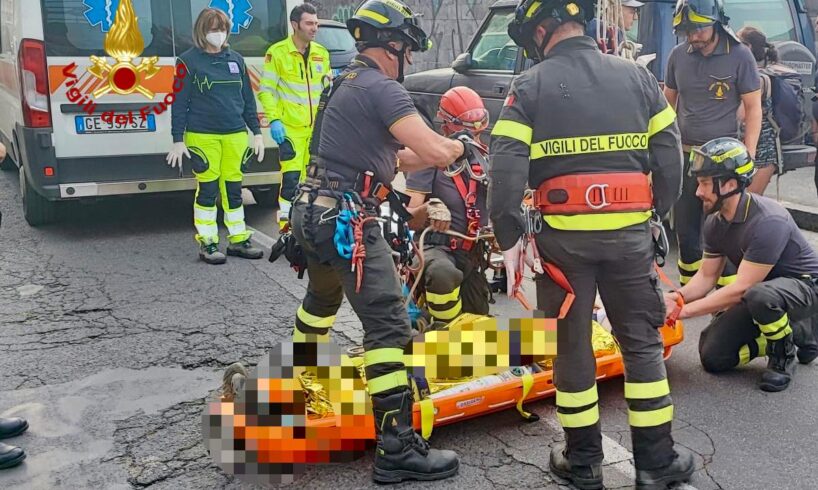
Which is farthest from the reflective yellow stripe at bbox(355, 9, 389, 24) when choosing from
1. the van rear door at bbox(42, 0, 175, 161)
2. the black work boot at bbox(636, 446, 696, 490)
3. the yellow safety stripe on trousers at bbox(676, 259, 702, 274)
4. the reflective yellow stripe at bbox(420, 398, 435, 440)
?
the van rear door at bbox(42, 0, 175, 161)

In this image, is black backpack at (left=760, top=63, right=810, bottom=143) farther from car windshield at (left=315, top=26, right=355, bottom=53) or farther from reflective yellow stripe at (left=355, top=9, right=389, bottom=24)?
car windshield at (left=315, top=26, right=355, bottom=53)

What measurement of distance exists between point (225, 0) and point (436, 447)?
508 cm

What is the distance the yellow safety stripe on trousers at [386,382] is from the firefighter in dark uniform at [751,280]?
1515 mm

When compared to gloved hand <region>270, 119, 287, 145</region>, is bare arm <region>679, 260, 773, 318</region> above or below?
below

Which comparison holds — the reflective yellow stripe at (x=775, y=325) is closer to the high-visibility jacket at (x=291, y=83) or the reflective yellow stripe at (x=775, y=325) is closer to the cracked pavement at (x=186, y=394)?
the cracked pavement at (x=186, y=394)

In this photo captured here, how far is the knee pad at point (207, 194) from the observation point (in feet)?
21.5

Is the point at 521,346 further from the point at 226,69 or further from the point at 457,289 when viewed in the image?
the point at 226,69

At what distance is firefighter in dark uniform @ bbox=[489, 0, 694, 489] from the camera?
303 cm

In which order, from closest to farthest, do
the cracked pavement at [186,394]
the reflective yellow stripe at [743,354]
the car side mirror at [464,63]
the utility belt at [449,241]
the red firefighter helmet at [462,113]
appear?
the cracked pavement at [186,394] → the reflective yellow stripe at [743,354] → the utility belt at [449,241] → the red firefighter helmet at [462,113] → the car side mirror at [464,63]

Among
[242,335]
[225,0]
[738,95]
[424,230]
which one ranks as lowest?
[242,335]

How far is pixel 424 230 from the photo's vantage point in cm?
436

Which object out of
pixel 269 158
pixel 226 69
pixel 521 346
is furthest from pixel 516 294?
pixel 269 158

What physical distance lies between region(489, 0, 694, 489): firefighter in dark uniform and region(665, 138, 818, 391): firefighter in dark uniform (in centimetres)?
97

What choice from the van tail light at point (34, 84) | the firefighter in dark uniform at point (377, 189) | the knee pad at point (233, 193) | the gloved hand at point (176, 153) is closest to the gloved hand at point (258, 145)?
the knee pad at point (233, 193)
